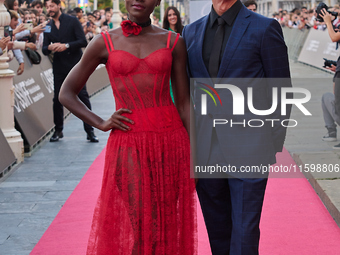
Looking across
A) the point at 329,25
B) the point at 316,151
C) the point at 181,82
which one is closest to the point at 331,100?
the point at 316,151

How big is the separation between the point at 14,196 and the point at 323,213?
3208 mm

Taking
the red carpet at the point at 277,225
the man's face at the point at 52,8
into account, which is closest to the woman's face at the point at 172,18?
the man's face at the point at 52,8

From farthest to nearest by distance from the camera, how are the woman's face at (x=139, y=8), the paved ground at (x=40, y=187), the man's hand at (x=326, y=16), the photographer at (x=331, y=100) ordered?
the man's hand at (x=326, y=16) → the photographer at (x=331, y=100) → the paved ground at (x=40, y=187) → the woman's face at (x=139, y=8)

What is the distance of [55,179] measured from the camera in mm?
6699

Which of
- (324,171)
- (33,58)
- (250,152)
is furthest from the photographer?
(33,58)

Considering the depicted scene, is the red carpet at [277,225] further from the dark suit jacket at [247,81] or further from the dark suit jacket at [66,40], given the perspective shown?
the dark suit jacket at [66,40]

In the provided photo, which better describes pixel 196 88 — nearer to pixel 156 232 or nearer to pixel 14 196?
pixel 156 232

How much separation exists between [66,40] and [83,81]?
579cm

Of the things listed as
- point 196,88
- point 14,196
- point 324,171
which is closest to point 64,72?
point 14,196

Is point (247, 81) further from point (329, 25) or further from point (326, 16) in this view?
point (326, 16)

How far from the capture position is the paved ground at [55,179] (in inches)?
195

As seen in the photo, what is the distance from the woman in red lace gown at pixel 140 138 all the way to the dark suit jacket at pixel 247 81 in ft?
0.47

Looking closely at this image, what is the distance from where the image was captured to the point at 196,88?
3.16 m

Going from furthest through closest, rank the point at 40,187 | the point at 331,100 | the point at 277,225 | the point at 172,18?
the point at 331,100 < the point at 172,18 < the point at 40,187 < the point at 277,225
